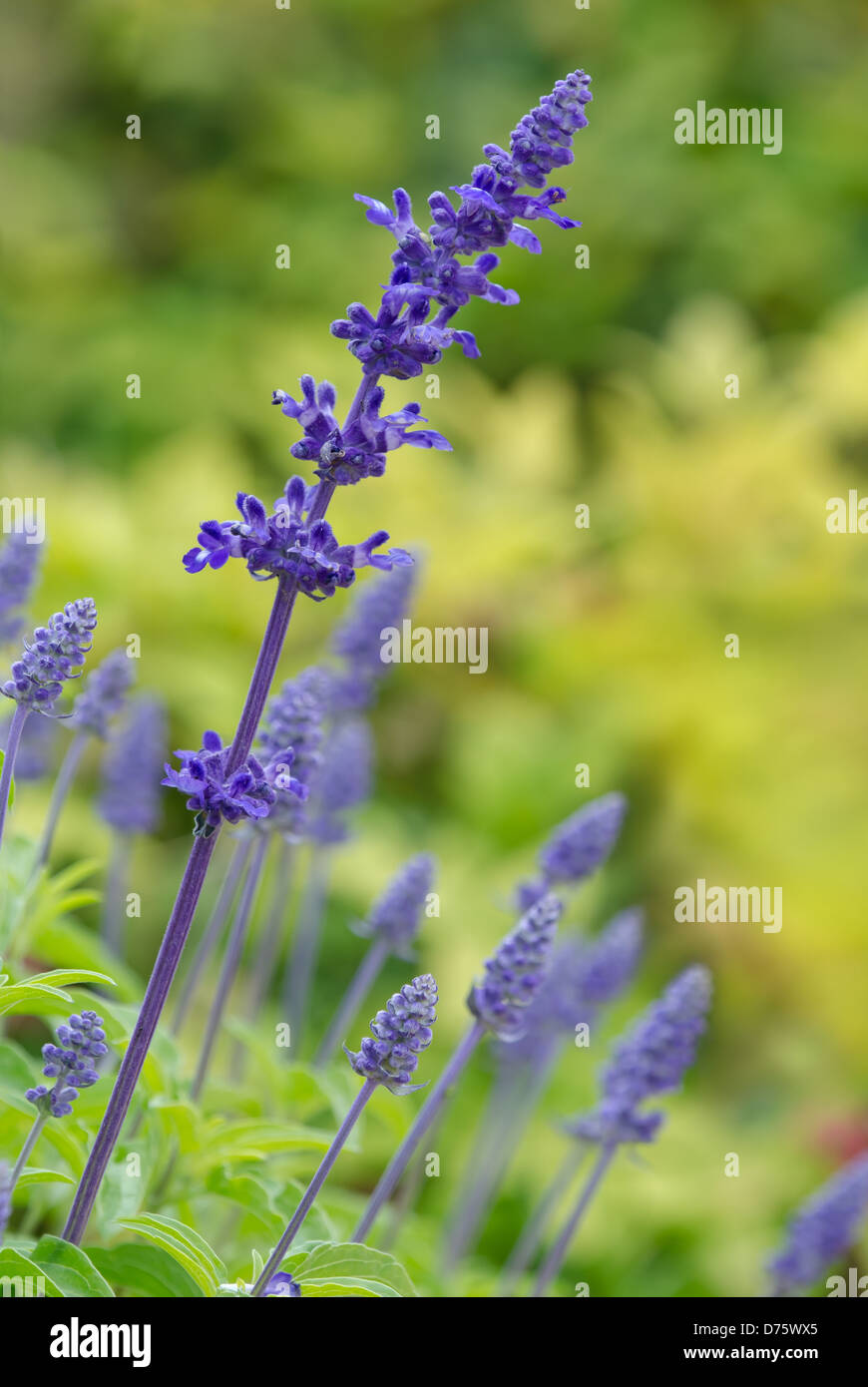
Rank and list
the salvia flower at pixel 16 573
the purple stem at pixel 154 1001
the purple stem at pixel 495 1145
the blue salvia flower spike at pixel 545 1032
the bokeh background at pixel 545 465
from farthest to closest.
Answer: the bokeh background at pixel 545 465 → the purple stem at pixel 495 1145 → the blue salvia flower spike at pixel 545 1032 → the salvia flower at pixel 16 573 → the purple stem at pixel 154 1001

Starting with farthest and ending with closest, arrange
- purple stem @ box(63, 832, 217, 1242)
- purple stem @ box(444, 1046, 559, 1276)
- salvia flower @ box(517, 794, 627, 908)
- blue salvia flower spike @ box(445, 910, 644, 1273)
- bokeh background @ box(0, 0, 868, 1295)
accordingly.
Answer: bokeh background @ box(0, 0, 868, 1295)
purple stem @ box(444, 1046, 559, 1276)
blue salvia flower spike @ box(445, 910, 644, 1273)
salvia flower @ box(517, 794, 627, 908)
purple stem @ box(63, 832, 217, 1242)

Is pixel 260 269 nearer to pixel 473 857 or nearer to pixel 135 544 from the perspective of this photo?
pixel 135 544

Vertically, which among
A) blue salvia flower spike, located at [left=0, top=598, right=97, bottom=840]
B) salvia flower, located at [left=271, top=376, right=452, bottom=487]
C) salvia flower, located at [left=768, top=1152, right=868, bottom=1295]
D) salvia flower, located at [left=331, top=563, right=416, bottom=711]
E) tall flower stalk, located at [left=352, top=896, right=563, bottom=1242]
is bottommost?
salvia flower, located at [left=768, top=1152, right=868, bottom=1295]

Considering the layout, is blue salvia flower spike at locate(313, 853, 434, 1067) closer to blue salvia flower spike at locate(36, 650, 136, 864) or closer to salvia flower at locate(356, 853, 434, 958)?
salvia flower at locate(356, 853, 434, 958)

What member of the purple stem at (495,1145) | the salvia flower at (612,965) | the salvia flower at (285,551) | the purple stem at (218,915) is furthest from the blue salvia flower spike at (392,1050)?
the purple stem at (495,1145)

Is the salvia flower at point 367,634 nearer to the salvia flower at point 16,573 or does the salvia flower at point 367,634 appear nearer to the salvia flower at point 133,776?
the salvia flower at point 133,776

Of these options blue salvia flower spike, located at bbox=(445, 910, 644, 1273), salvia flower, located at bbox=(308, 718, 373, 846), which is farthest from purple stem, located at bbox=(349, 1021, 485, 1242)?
salvia flower, located at bbox=(308, 718, 373, 846)

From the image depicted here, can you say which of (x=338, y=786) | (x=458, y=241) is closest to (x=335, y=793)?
(x=338, y=786)
